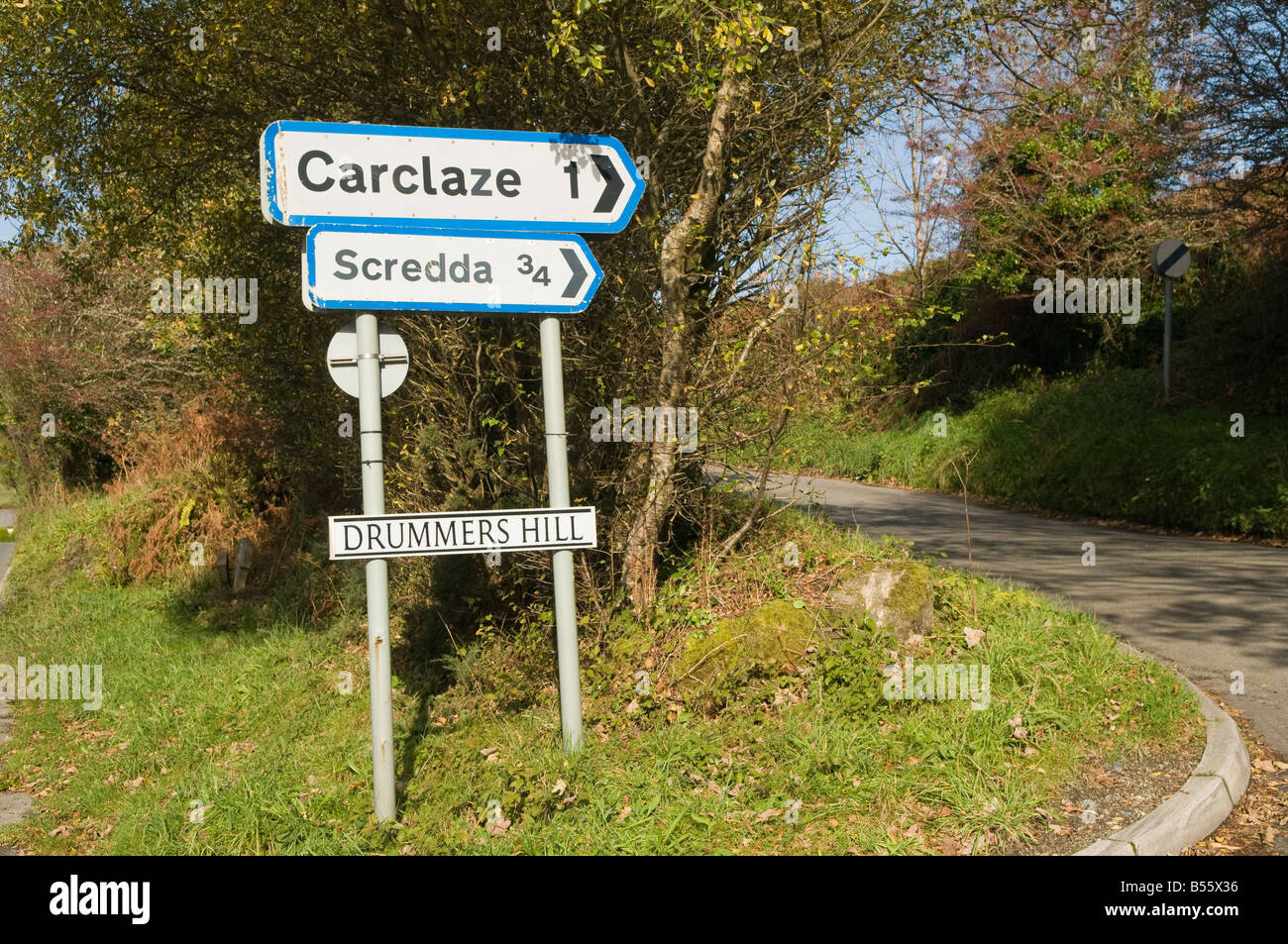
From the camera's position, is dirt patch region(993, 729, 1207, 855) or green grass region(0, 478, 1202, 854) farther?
green grass region(0, 478, 1202, 854)

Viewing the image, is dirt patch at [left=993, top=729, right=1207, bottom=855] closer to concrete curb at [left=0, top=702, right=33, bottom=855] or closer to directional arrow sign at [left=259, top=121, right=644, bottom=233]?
directional arrow sign at [left=259, top=121, right=644, bottom=233]

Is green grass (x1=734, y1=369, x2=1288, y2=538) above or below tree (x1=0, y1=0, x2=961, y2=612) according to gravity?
below

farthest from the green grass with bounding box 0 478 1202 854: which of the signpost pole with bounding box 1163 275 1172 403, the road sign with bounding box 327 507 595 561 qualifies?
the signpost pole with bounding box 1163 275 1172 403

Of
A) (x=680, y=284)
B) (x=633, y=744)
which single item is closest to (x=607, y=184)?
(x=680, y=284)

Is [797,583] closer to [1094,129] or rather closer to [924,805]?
[924,805]

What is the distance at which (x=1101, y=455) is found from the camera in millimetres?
15586

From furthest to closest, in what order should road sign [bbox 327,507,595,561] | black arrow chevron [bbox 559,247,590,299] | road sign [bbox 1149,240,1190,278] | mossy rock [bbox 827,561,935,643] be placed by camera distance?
road sign [bbox 1149,240,1190,278] → mossy rock [bbox 827,561,935,643] → black arrow chevron [bbox 559,247,590,299] → road sign [bbox 327,507,595,561]

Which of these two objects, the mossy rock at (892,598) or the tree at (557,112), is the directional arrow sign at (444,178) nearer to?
the tree at (557,112)

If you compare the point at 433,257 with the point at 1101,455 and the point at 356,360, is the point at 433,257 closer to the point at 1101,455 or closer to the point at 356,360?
the point at 356,360

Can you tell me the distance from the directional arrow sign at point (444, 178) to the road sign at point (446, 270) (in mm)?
86

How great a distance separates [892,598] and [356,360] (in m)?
3.49

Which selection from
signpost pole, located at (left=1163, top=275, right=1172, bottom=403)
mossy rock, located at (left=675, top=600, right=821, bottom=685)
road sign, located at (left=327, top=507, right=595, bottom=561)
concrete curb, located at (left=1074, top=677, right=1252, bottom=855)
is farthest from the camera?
signpost pole, located at (left=1163, top=275, right=1172, bottom=403)

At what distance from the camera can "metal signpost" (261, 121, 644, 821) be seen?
4.59 metres

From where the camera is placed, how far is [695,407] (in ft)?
21.1
